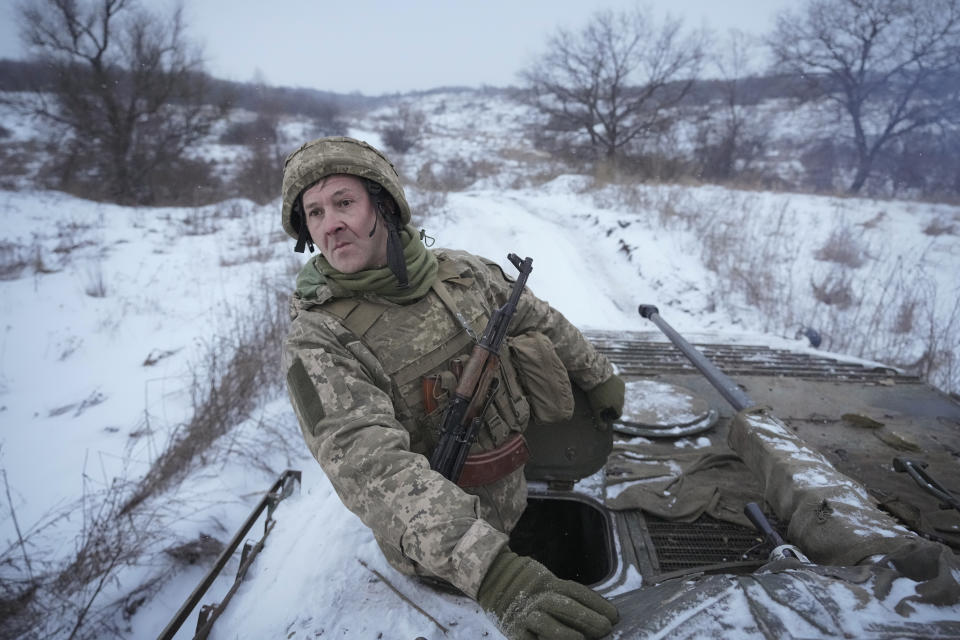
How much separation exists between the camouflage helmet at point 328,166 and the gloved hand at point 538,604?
130 cm

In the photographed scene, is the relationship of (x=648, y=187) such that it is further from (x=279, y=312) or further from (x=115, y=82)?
(x=115, y=82)

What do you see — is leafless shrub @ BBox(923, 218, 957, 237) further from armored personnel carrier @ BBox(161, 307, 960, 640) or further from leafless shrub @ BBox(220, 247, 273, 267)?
leafless shrub @ BBox(220, 247, 273, 267)

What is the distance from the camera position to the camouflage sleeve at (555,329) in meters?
2.16

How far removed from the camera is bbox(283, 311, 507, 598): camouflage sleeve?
120 cm

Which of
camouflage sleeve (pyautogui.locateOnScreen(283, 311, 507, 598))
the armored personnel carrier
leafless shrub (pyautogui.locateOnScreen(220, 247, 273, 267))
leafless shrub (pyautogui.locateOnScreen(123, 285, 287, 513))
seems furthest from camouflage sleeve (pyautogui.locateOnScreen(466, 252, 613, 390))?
leafless shrub (pyautogui.locateOnScreen(220, 247, 273, 267))

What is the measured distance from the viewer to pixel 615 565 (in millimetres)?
1751

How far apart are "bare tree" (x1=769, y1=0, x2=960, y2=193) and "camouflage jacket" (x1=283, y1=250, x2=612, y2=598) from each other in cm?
1411

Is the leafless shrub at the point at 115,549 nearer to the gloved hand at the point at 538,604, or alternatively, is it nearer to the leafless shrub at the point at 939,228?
the gloved hand at the point at 538,604

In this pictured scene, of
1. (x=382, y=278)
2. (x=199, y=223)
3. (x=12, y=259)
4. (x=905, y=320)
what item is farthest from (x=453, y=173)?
(x=382, y=278)

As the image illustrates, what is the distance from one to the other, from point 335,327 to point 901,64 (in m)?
18.3

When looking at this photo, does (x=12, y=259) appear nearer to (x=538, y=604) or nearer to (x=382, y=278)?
(x=382, y=278)

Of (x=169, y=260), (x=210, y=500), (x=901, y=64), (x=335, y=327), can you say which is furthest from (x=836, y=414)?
(x=901, y=64)

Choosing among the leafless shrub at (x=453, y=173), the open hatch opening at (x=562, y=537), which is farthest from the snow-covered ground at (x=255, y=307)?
the leafless shrub at (x=453, y=173)

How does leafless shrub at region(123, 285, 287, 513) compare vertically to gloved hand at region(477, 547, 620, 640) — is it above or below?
below
